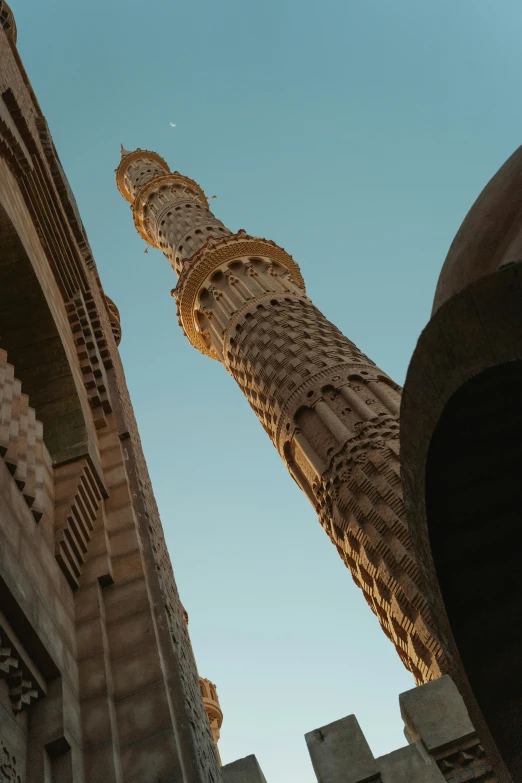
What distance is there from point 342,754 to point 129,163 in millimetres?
31837

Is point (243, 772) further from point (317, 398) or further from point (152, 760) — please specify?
point (317, 398)

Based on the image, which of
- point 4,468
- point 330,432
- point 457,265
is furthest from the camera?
point 330,432

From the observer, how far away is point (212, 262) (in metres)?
21.9

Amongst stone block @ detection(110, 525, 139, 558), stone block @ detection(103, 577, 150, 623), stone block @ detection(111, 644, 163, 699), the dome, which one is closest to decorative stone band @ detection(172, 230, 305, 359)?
the dome

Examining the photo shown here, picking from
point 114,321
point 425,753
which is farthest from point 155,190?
point 425,753

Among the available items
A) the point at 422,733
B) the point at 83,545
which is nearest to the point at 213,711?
the point at 422,733

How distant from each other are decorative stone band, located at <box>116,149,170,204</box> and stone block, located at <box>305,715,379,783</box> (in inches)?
1205

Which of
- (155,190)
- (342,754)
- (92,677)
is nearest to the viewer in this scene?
(92,677)

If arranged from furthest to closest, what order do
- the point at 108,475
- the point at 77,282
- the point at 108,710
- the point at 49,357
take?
the point at 77,282 → the point at 49,357 → the point at 108,475 → the point at 108,710

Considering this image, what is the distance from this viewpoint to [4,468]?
197 inches

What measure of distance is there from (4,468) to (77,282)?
5613 millimetres

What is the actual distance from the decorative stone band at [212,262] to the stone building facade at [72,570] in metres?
12.5

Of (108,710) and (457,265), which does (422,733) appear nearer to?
(108,710)

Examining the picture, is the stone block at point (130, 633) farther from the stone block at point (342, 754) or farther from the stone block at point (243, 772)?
the stone block at point (342, 754)
